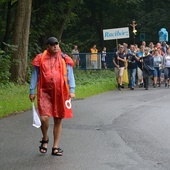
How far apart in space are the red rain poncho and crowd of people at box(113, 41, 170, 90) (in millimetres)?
13997

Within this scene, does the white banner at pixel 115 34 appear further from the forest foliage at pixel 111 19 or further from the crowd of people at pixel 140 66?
the forest foliage at pixel 111 19

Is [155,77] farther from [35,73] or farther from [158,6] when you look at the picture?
[158,6]

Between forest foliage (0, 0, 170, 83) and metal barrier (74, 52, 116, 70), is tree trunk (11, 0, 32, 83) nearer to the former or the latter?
metal barrier (74, 52, 116, 70)

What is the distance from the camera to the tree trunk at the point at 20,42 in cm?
2269

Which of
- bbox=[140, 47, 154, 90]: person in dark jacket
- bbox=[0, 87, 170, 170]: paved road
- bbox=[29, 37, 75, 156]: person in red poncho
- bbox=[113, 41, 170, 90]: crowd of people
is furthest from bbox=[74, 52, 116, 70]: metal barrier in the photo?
bbox=[29, 37, 75, 156]: person in red poncho

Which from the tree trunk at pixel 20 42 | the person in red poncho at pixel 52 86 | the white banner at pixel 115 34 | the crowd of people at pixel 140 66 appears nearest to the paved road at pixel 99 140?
the person in red poncho at pixel 52 86

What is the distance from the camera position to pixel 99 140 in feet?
34.0

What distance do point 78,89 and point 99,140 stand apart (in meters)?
11.3

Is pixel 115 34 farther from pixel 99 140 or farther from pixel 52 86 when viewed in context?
pixel 52 86

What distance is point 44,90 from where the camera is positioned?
29.2ft

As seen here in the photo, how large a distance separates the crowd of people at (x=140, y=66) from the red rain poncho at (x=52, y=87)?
45.9 feet

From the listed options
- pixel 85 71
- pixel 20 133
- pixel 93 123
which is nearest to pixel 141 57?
pixel 85 71

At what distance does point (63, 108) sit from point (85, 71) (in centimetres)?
2255

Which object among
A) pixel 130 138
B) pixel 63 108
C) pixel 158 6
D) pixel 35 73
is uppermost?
pixel 158 6
